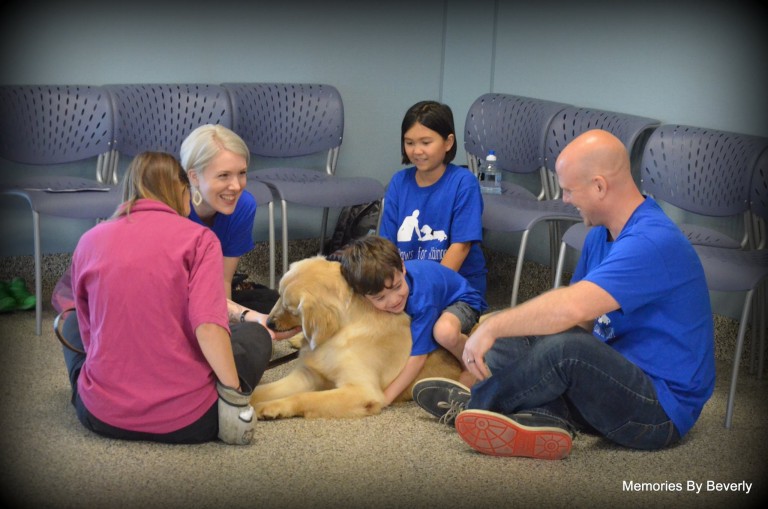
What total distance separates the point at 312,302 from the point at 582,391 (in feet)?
3.14

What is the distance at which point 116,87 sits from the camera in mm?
4863

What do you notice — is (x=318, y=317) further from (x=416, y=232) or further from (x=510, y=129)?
(x=510, y=129)

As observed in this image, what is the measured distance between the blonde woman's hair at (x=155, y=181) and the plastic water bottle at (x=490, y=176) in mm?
2286

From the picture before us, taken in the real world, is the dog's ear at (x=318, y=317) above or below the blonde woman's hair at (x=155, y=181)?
below

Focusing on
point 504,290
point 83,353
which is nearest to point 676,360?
point 83,353

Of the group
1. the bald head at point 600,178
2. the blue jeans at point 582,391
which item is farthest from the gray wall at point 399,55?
the blue jeans at point 582,391

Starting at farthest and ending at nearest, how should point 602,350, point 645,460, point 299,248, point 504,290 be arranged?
1. point 299,248
2. point 504,290
3. point 645,460
4. point 602,350

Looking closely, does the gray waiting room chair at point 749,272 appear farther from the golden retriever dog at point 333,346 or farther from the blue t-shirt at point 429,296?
the golden retriever dog at point 333,346

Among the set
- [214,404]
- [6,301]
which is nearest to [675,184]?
[214,404]

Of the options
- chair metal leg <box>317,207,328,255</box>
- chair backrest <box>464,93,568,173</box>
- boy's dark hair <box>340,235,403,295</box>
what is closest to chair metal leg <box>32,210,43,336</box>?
boy's dark hair <box>340,235,403,295</box>

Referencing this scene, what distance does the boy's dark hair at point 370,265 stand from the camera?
3188 mm

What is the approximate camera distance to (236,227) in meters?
3.69

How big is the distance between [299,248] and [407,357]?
8.05ft

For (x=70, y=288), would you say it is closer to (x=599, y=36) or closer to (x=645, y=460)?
(x=645, y=460)
